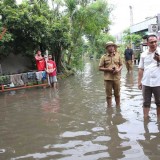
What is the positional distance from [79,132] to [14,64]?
13.1m

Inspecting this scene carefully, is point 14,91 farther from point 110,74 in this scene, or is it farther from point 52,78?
point 110,74

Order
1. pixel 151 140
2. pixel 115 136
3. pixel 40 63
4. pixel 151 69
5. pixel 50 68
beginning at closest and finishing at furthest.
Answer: pixel 151 140
pixel 115 136
pixel 151 69
pixel 50 68
pixel 40 63

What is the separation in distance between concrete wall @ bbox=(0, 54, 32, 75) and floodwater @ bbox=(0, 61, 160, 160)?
8.69 metres

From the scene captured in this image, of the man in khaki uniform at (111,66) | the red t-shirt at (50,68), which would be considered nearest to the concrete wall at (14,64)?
the red t-shirt at (50,68)

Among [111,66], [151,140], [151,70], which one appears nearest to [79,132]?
[151,140]

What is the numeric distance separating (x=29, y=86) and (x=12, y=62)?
4180mm

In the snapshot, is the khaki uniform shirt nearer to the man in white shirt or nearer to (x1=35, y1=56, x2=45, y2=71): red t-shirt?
the man in white shirt

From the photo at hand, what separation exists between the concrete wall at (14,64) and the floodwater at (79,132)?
8686mm

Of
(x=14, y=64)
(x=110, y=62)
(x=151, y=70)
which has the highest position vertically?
(x=14, y=64)

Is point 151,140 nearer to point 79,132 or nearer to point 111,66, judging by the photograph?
point 79,132

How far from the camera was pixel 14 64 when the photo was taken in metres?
18.4

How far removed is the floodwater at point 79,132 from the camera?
192 inches

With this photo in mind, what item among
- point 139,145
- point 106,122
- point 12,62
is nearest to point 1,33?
point 12,62

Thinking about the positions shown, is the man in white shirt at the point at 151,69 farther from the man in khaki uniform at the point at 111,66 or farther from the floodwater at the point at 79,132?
the man in khaki uniform at the point at 111,66
